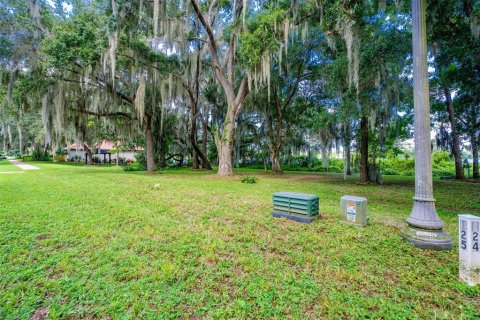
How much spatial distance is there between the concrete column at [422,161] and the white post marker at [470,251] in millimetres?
654

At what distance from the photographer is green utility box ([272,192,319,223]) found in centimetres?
370

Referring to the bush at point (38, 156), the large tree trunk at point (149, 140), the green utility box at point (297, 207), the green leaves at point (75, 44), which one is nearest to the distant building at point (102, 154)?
the bush at point (38, 156)

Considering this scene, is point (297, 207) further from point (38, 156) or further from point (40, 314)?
point (38, 156)

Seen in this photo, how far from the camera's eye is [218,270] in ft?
7.25

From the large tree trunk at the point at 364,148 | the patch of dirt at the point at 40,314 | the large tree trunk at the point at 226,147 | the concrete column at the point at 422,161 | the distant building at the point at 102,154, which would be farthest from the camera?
the distant building at the point at 102,154

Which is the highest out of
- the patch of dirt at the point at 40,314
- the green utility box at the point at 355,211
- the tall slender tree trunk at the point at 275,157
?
the tall slender tree trunk at the point at 275,157

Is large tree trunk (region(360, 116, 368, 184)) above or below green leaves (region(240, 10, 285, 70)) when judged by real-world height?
below

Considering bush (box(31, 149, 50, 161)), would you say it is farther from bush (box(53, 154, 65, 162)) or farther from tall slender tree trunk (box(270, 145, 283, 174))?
tall slender tree trunk (box(270, 145, 283, 174))

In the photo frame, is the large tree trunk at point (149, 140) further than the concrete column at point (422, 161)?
Yes

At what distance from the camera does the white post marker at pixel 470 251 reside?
1982 millimetres

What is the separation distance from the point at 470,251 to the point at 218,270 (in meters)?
2.36

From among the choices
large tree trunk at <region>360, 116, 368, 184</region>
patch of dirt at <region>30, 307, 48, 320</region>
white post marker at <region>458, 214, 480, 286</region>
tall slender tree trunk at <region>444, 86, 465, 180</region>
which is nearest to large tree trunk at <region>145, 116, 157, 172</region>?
large tree trunk at <region>360, 116, 368, 184</region>

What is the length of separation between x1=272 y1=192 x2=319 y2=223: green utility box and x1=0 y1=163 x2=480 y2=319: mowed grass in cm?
17

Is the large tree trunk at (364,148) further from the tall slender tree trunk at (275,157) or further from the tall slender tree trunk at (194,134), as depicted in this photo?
the tall slender tree trunk at (194,134)
